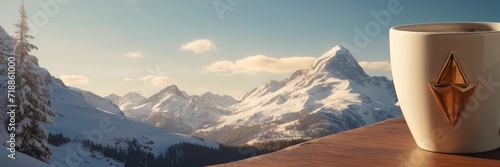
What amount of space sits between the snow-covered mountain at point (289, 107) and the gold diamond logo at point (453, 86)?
118433 millimetres

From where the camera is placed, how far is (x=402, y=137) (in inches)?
52.7

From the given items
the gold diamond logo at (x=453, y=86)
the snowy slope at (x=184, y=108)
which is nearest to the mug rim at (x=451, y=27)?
the gold diamond logo at (x=453, y=86)

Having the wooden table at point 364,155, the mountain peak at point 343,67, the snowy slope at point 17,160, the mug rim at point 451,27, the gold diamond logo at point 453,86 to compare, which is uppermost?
the mountain peak at point 343,67

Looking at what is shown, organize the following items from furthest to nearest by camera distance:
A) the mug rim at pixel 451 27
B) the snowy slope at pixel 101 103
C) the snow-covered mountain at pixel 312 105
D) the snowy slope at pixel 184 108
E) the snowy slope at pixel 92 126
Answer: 1. the snowy slope at pixel 184 108
2. the snow-covered mountain at pixel 312 105
3. the snowy slope at pixel 101 103
4. the snowy slope at pixel 92 126
5. the mug rim at pixel 451 27

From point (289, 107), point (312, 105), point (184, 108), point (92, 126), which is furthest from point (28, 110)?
point (184, 108)

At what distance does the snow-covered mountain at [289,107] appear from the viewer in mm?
132250

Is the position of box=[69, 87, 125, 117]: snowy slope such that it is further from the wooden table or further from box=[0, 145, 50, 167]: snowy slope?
the wooden table

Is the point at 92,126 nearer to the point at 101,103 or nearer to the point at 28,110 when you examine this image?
the point at 101,103

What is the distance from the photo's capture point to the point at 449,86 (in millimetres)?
1070

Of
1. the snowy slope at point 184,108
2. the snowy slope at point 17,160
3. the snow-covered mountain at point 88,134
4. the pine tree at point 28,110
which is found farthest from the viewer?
the snowy slope at point 184,108

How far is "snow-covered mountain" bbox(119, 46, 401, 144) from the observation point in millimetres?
132250

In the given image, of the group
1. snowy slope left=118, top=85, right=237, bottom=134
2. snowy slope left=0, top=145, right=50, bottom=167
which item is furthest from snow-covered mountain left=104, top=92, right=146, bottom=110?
snowy slope left=0, top=145, right=50, bottom=167

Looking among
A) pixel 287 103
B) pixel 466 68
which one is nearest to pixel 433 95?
pixel 466 68

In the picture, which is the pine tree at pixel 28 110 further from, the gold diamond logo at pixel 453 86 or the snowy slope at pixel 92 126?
the snowy slope at pixel 92 126
